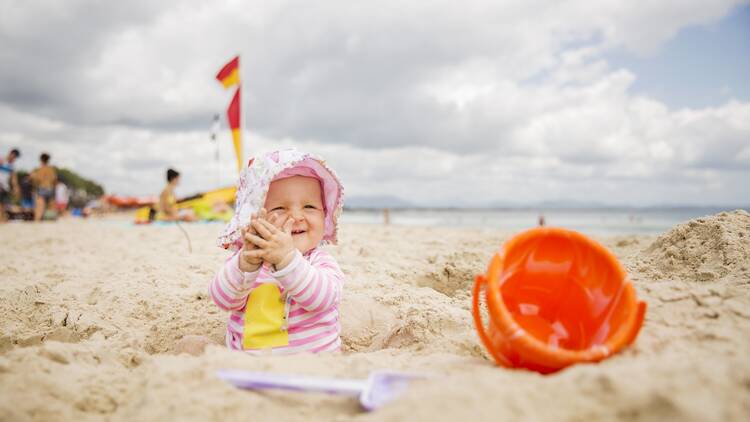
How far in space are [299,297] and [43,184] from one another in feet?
45.0

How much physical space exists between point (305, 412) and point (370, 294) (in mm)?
2058

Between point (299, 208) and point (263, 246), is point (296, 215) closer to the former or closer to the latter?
point (299, 208)

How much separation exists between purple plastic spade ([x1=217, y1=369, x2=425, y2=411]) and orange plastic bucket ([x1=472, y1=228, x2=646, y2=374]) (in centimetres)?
35

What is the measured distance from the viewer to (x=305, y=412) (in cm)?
133

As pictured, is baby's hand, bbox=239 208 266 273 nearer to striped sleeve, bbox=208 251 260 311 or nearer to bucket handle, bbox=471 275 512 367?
striped sleeve, bbox=208 251 260 311

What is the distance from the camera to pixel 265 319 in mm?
2184

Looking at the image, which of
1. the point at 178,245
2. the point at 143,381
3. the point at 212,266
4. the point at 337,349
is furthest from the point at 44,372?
the point at 178,245

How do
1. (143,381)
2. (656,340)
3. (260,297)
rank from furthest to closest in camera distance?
(260,297), (143,381), (656,340)

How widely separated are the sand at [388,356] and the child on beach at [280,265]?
300 mm

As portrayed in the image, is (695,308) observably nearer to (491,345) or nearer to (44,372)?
(491,345)

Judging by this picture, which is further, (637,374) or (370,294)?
(370,294)

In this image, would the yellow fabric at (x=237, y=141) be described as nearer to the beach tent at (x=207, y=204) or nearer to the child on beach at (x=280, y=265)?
the beach tent at (x=207, y=204)

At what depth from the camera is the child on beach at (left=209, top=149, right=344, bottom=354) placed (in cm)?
199

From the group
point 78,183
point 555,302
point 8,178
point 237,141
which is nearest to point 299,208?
point 555,302
